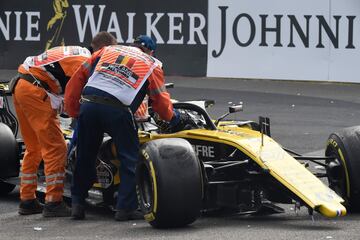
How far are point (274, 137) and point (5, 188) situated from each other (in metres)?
5.18

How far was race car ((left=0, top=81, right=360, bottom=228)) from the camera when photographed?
27.6 ft

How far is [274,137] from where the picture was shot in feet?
49.6

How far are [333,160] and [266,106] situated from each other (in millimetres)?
9104

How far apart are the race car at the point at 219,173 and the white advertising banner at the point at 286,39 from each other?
11.5 m

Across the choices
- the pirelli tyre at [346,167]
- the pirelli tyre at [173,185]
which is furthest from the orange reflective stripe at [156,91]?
the pirelli tyre at [346,167]

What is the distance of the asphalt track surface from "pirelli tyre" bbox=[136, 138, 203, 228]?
0.11 m

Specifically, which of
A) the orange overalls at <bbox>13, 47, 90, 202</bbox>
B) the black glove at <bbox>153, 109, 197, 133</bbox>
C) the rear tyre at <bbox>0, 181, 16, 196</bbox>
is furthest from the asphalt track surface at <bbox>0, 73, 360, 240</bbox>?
the black glove at <bbox>153, 109, 197, 133</bbox>

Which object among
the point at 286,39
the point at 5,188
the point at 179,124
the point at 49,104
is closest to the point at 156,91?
the point at 179,124

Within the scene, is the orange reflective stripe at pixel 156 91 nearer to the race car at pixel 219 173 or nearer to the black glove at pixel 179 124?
the black glove at pixel 179 124

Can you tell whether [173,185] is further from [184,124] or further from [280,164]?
[184,124]

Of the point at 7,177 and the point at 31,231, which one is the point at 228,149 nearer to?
the point at 31,231

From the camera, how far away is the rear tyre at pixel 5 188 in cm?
1079

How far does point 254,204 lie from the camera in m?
8.90

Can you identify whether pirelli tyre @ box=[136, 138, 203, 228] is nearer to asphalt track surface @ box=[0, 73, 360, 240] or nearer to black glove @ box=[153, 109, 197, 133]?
asphalt track surface @ box=[0, 73, 360, 240]
